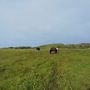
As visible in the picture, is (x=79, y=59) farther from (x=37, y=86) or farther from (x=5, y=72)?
(x=37, y=86)

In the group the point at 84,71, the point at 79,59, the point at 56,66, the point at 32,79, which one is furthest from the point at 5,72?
the point at 32,79

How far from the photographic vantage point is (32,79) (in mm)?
34406

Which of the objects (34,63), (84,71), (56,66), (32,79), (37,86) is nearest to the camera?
(37,86)

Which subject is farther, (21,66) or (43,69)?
(21,66)

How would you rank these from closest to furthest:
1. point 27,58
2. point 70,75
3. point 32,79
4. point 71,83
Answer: point 32,79 < point 71,83 < point 70,75 < point 27,58

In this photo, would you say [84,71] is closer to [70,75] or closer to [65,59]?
[70,75]

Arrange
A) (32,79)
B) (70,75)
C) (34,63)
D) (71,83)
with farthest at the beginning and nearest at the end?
(34,63)
(70,75)
(71,83)
(32,79)

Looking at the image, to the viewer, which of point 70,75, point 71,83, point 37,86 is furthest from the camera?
point 70,75

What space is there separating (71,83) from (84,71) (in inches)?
409

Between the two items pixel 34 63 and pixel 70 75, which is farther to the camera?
pixel 34 63

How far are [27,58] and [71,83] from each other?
26.5 metres

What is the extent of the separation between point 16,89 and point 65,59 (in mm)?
33573

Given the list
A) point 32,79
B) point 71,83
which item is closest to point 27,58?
point 71,83

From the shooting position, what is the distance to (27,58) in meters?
69.1
